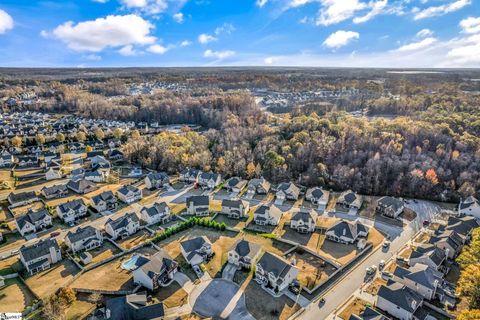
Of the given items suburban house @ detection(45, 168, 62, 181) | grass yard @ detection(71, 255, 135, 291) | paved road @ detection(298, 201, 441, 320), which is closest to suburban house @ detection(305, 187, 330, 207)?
paved road @ detection(298, 201, 441, 320)

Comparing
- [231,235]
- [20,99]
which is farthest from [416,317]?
[20,99]

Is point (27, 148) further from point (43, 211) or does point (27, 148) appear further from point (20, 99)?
point (20, 99)

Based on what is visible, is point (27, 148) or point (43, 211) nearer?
point (43, 211)

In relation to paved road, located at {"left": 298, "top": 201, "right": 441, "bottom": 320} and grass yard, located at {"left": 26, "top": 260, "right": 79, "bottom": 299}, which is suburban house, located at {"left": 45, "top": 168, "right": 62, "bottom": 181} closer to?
grass yard, located at {"left": 26, "top": 260, "right": 79, "bottom": 299}

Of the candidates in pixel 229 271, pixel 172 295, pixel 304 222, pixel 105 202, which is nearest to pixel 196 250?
pixel 229 271

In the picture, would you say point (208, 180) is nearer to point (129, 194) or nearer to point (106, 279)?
point (129, 194)
